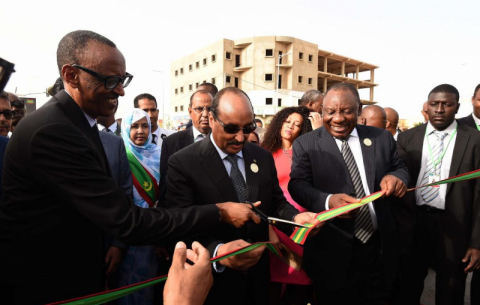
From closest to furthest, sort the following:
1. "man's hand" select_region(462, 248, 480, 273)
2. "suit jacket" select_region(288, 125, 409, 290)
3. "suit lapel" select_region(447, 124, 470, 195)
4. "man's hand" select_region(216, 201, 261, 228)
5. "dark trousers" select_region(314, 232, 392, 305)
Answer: "man's hand" select_region(216, 201, 261, 228) → "suit jacket" select_region(288, 125, 409, 290) → "dark trousers" select_region(314, 232, 392, 305) → "man's hand" select_region(462, 248, 480, 273) → "suit lapel" select_region(447, 124, 470, 195)

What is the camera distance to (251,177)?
98.0 inches

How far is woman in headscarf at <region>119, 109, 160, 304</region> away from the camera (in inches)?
124

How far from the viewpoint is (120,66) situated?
1961mm

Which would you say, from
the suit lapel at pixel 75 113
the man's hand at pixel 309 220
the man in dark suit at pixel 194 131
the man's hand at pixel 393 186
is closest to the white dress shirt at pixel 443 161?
the man's hand at pixel 393 186

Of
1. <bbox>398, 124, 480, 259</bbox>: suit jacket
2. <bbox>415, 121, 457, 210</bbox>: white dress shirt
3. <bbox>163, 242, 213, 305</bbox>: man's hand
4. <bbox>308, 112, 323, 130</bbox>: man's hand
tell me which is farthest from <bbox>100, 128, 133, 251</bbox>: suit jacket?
<bbox>398, 124, 480, 259</bbox>: suit jacket

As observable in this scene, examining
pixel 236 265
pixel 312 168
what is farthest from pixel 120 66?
pixel 312 168

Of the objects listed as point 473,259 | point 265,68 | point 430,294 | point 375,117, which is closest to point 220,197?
point 473,259

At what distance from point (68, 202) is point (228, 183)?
1106 millimetres

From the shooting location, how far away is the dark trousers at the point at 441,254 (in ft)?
11.3

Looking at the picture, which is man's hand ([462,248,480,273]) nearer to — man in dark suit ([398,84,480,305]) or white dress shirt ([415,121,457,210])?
man in dark suit ([398,84,480,305])

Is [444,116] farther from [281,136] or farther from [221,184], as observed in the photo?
[221,184]

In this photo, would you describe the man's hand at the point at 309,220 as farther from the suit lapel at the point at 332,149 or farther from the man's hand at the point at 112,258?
the man's hand at the point at 112,258

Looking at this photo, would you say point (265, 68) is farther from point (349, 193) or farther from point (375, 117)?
point (349, 193)

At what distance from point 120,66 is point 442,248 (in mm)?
3771
